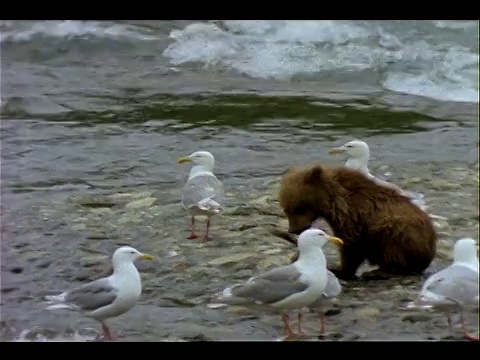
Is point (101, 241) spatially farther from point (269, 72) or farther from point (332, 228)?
point (269, 72)

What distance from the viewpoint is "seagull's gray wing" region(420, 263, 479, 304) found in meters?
3.23

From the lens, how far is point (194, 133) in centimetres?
746

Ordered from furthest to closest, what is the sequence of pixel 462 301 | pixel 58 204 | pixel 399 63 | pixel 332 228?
pixel 399 63, pixel 58 204, pixel 332 228, pixel 462 301

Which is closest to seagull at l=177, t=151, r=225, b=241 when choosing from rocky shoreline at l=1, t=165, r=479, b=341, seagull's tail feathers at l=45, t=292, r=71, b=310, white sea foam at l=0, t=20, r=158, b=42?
rocky shoreline at l=1, t=165, r=479, b=341

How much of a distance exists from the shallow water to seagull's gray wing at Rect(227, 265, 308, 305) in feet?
0.53

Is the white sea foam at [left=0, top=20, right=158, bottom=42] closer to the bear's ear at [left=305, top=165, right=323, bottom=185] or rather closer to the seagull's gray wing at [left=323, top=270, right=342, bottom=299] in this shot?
the bear's ear at [left=305, top=165, right=323, bottom=185]

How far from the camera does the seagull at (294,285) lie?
3.44 metres

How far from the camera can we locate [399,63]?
788 cm

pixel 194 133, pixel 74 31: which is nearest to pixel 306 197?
pixel 194 133

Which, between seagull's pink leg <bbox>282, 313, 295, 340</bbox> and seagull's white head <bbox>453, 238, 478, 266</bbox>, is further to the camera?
seagull's pink leg <bbox>282, 313, 295, 340</bbox>

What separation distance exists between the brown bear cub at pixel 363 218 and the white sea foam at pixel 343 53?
253 centimetres
